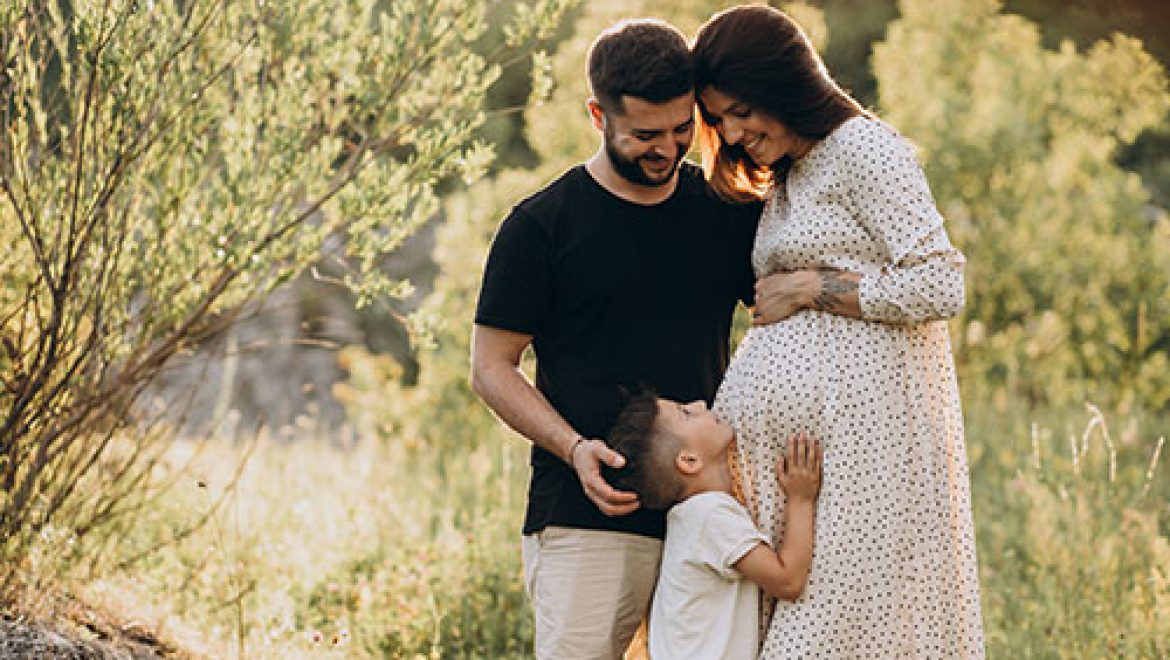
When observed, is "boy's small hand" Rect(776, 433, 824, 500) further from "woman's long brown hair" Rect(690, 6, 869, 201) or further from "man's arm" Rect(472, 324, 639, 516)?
"woman's long brown hair" Rect(690, 6, 869, 201)

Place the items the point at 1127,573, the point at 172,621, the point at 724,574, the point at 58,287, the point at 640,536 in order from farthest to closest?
the point at 1127,573 < the point at 172,621 < the point at 58,287 < the point at 640,536 < the point at 724,574

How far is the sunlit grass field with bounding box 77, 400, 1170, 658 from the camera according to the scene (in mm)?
5449

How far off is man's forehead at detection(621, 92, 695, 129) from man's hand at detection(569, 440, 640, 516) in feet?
2.38

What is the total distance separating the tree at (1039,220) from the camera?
32.7 ft

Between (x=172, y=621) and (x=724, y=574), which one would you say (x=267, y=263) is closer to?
(x=172, y=621)

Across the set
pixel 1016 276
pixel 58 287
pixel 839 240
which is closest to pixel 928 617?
pixel 839 240

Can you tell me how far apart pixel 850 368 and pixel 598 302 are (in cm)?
62

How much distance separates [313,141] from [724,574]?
9.55 ft

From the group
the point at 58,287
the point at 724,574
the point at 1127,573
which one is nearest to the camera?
the point at 724,574

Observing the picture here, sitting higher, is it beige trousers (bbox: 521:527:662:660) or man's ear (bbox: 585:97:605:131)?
man's ear (bbox: 585:97:605:131)

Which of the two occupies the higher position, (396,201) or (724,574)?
(396,201)

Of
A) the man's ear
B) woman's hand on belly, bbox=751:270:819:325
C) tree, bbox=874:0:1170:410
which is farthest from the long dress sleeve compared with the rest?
tree, bbox=874:0:1170:410

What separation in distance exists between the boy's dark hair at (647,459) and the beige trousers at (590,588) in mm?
179

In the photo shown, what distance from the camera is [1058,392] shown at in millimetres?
10172
